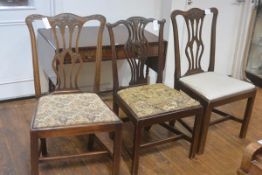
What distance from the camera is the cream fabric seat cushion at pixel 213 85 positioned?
2350 millimetres

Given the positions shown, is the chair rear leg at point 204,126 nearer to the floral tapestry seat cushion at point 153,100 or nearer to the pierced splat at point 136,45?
the floral tapestry seat cushion at point 153,100

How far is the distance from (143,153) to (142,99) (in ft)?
1.48

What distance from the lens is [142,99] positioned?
2.21 meters

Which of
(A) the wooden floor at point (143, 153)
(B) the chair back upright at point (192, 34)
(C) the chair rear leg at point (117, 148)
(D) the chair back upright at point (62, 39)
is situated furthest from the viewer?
(B) the chair back upright at point (192, 34)

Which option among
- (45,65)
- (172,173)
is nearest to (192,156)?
(172,173)

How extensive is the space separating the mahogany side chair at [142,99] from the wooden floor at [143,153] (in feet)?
0.43

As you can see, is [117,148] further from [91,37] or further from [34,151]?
[91,37]

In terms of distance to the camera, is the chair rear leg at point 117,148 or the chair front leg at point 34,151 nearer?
the chair front leg at point 34,151

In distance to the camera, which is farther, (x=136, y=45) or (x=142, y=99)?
(x=136, y=45)

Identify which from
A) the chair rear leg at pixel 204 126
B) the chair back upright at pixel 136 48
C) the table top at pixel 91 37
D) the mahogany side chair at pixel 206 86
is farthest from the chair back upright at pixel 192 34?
the chair rear leg at pixel 204 126

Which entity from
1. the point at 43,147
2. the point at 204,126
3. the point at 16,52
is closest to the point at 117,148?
the point at 43,147

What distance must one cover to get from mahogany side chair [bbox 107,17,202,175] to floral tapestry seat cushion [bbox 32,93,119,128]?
0.62 feet

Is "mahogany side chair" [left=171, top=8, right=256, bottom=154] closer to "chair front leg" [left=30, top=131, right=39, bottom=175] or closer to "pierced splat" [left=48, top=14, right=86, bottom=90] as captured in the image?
"pierced splat" [left=48, top=14, right=86, bottom=90]

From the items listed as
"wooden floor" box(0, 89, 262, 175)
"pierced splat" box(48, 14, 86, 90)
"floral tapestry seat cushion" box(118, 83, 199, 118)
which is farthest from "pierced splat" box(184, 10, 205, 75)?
"pierced splat" box(48, 14, 86, 90)
